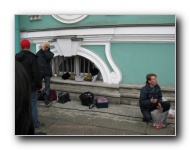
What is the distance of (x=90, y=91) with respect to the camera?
2.93 meters

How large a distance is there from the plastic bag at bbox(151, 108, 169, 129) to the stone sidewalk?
5cm

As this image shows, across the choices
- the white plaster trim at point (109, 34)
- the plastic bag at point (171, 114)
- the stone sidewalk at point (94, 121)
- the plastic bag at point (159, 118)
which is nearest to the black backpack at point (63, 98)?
the stone sidewalk at point (94, 121)

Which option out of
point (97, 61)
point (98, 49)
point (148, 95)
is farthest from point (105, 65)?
point (148, 95)

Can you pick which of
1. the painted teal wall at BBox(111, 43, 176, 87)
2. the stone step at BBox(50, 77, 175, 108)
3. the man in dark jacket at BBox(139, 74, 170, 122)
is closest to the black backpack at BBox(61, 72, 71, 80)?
the stone step at BBox(50, 77, 175, 108)

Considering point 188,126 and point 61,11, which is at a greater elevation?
point 61,11

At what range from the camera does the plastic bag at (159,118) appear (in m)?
2.48

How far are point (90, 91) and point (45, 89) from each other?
0.61 metres

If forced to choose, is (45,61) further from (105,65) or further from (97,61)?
(105,65)

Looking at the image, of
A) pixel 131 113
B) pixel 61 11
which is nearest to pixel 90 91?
pixel 131 113

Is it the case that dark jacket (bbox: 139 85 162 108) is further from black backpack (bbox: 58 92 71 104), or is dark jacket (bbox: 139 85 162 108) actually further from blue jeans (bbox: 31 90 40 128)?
blue jeans (bbox: 31 90 40 128)

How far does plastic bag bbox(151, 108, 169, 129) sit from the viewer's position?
248 centimetres
